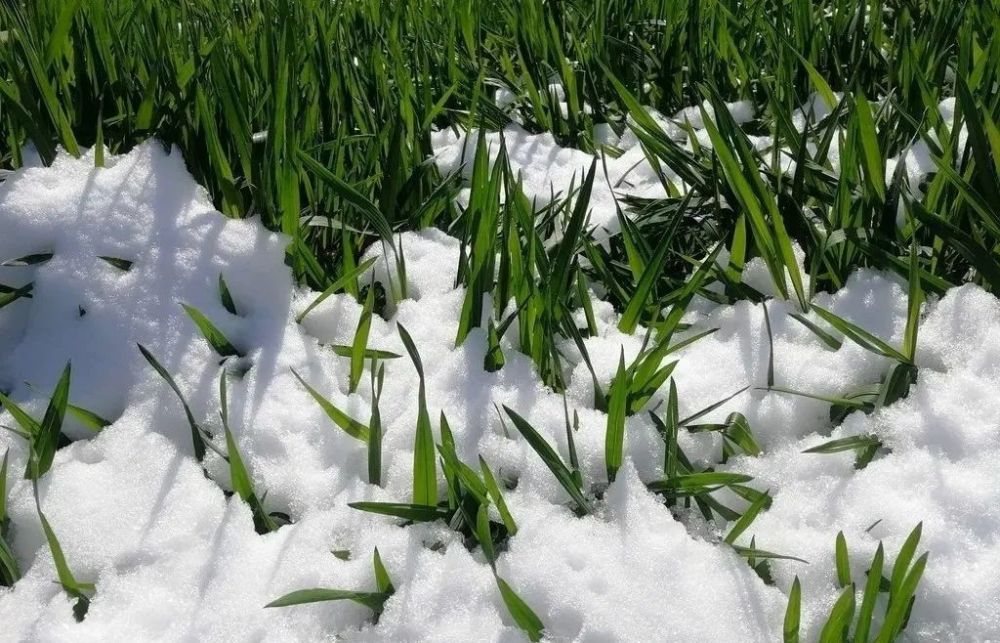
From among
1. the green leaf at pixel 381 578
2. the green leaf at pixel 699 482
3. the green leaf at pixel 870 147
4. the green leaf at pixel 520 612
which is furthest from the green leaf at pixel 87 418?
the green leaf at pixel 870 147

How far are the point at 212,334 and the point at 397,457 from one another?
0.93 ft

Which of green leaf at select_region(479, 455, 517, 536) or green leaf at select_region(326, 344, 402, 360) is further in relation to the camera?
green leaf at select_region(326, 344, 402, 360)

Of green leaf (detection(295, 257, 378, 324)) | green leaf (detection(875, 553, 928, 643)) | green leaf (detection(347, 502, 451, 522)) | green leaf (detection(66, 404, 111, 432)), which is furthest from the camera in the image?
green leaf (detection(295, 257, 378, 324))

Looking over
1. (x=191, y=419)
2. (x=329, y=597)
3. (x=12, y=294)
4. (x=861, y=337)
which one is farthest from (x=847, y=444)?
(x=12, y=294)

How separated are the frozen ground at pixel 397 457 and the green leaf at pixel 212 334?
2 centimetres

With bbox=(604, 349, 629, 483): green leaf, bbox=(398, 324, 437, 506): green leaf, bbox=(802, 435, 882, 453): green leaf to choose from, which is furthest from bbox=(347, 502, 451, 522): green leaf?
bbox=(802, 435, 882, 453): green leaf

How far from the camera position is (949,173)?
3.03 feet

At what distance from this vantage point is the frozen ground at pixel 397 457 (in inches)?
28.4

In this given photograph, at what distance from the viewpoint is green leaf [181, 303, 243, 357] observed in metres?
0.93

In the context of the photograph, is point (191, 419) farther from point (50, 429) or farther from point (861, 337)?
point (861, 337)

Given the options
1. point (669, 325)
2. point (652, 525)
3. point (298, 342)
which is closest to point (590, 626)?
point (652, 525)

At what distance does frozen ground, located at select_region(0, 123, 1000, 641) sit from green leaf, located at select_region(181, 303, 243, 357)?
19 mm

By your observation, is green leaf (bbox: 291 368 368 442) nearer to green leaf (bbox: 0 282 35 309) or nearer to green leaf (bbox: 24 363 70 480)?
green leaf (bbox: 24 363 70 480)

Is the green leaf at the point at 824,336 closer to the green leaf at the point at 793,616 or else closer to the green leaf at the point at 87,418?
the green leaf at the point at 793,616
